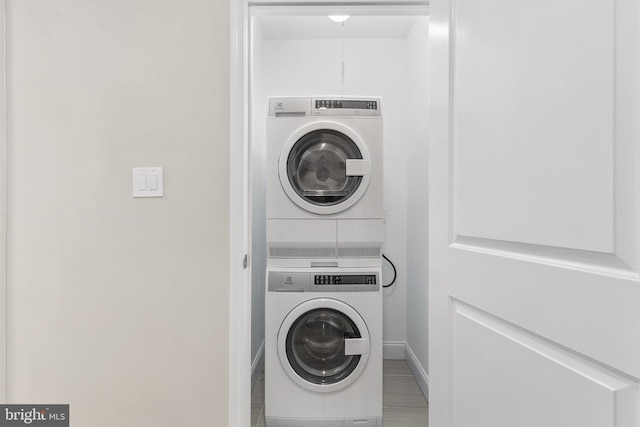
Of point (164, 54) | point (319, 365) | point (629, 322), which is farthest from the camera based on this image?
point (319, 365)

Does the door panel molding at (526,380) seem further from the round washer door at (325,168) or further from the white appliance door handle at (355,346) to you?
the round washer door at (325,168)

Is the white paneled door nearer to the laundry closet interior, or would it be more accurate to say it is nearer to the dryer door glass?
the dryer door glass

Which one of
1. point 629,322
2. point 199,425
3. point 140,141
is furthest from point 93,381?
point 629,322

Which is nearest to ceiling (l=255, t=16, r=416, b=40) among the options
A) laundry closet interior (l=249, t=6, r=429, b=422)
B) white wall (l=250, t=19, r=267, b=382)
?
laundry closet interior (l=249, t=6, r=429, b=422)

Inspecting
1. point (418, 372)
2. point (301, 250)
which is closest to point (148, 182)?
point (301, 250)

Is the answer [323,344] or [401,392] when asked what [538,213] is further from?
[401,392]

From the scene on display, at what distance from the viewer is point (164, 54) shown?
51.7 inches

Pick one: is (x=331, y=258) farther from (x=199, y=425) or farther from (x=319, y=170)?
(x=199, y=425)

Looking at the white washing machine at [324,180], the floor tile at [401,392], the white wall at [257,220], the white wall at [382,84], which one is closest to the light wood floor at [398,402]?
the floor tile at [401,392]

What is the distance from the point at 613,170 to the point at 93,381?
1663 millimetres

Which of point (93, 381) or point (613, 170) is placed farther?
point (93, 381)

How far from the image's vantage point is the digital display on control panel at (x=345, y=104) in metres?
→ 1.87

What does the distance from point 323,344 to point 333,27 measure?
2.12 meters

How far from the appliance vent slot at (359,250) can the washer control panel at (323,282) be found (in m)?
0.11
